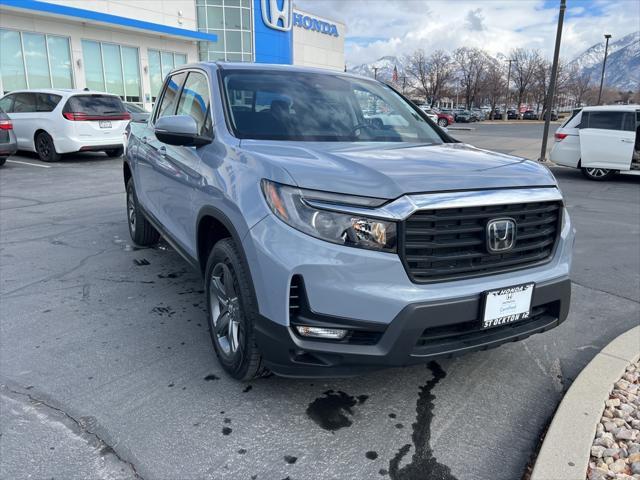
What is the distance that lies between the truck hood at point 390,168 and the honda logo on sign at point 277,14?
106 ft

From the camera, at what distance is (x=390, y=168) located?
259 centimetres

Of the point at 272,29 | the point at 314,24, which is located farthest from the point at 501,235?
the point at 314,24

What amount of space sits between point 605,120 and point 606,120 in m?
0.02

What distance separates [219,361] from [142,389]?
1.50 ft

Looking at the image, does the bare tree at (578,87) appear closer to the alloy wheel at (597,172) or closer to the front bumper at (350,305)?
the alloy wheel at (597,172)

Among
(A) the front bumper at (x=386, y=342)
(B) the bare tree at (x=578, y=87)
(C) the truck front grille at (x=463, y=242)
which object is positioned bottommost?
(A) the front bumper at (x=386, y=342)

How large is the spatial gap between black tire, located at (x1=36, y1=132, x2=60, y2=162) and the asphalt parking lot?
9048 millimetres

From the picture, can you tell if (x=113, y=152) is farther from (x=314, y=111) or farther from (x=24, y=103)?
(x=314, y=111)

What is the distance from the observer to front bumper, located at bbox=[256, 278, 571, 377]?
2357mm

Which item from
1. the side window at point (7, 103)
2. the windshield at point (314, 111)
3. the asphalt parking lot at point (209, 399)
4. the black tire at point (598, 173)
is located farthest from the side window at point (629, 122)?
the side window at point (7, 103)

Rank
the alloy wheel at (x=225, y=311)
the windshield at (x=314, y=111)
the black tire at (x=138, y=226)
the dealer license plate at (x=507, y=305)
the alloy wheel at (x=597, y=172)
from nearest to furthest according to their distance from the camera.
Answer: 1. the dealer license plate at (x=507, y=305)
2. the alloy wheel at (x=225, y=311)
3. the windshield at (x=314, y=111)
4. the black tire at (x=138, y=226)
5. the alloy wheel at (x=597, y=172)

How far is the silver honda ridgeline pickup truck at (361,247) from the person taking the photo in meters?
2.35

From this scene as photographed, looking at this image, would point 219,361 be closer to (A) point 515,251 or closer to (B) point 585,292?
(A) point 515,251

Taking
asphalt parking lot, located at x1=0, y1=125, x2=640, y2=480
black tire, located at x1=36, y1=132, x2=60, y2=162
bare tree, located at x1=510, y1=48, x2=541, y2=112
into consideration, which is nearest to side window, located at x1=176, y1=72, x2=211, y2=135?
asphalt parking lot, located at x1=0, y1=125, x2=640, y2=480
